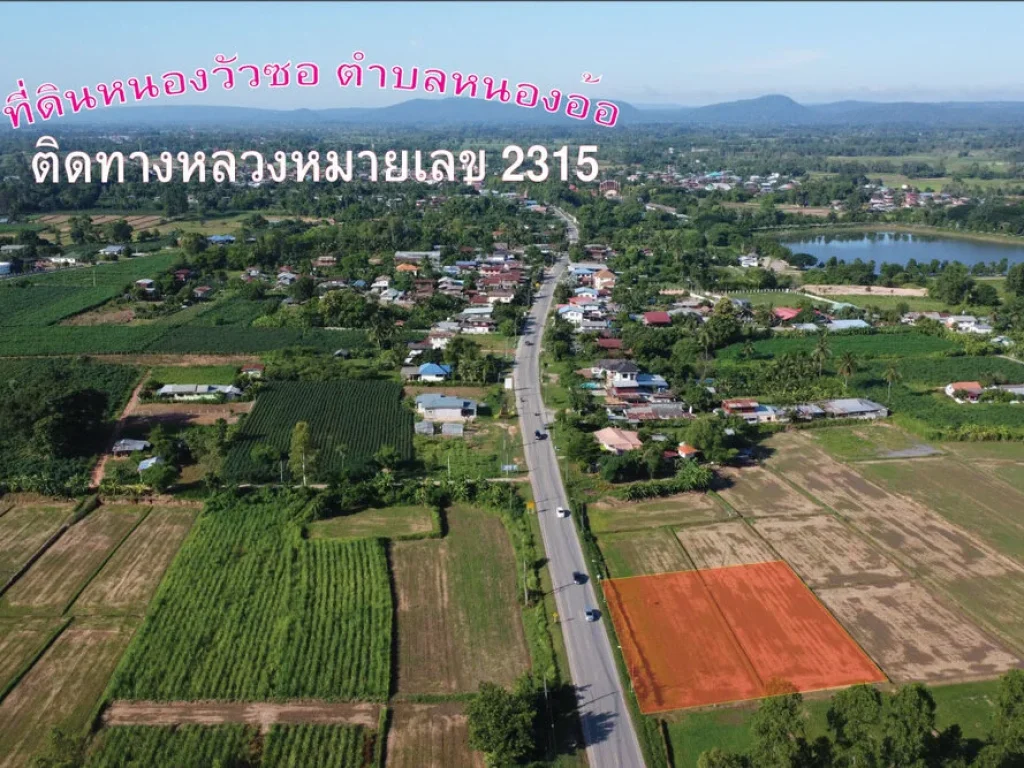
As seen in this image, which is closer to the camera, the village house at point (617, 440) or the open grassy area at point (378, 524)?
the open grassy area at point (378, 524)

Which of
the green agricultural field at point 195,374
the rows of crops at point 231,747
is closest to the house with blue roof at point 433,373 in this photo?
the green agricultural field at point 195,374

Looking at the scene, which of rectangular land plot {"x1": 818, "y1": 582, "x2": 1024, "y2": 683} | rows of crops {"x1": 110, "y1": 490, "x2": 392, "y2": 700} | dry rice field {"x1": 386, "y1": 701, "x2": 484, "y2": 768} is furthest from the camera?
rectangular land plot {"x1": 818, "y1": 582, "x2": 1024, "y2": 683}

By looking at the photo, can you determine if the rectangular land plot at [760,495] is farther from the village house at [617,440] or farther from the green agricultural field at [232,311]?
the green agricultural field at [232,311]

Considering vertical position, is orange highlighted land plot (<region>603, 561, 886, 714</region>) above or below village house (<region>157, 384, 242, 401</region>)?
above

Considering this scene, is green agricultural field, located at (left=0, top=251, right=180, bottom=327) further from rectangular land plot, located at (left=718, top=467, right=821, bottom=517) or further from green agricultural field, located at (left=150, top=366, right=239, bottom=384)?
rectangular land plot, located at (left=718, top=467, right=821, bottom=517)

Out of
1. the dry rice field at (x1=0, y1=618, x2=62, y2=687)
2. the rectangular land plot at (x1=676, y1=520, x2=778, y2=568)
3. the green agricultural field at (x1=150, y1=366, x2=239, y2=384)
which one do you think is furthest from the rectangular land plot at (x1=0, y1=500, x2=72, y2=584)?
A: the rectangular land plot at (x1=676, y1=520, x2=778, y2=568)

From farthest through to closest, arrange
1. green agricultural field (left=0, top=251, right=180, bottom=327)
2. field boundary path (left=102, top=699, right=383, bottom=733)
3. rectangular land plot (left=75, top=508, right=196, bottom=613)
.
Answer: green agricultural field (left=0, top=251, right=180, bottom=327), rectangular land plot (left=75, top=508, right=196, bottom=613), field boundary path (left=102, top=699, right=383, bottom=733)
